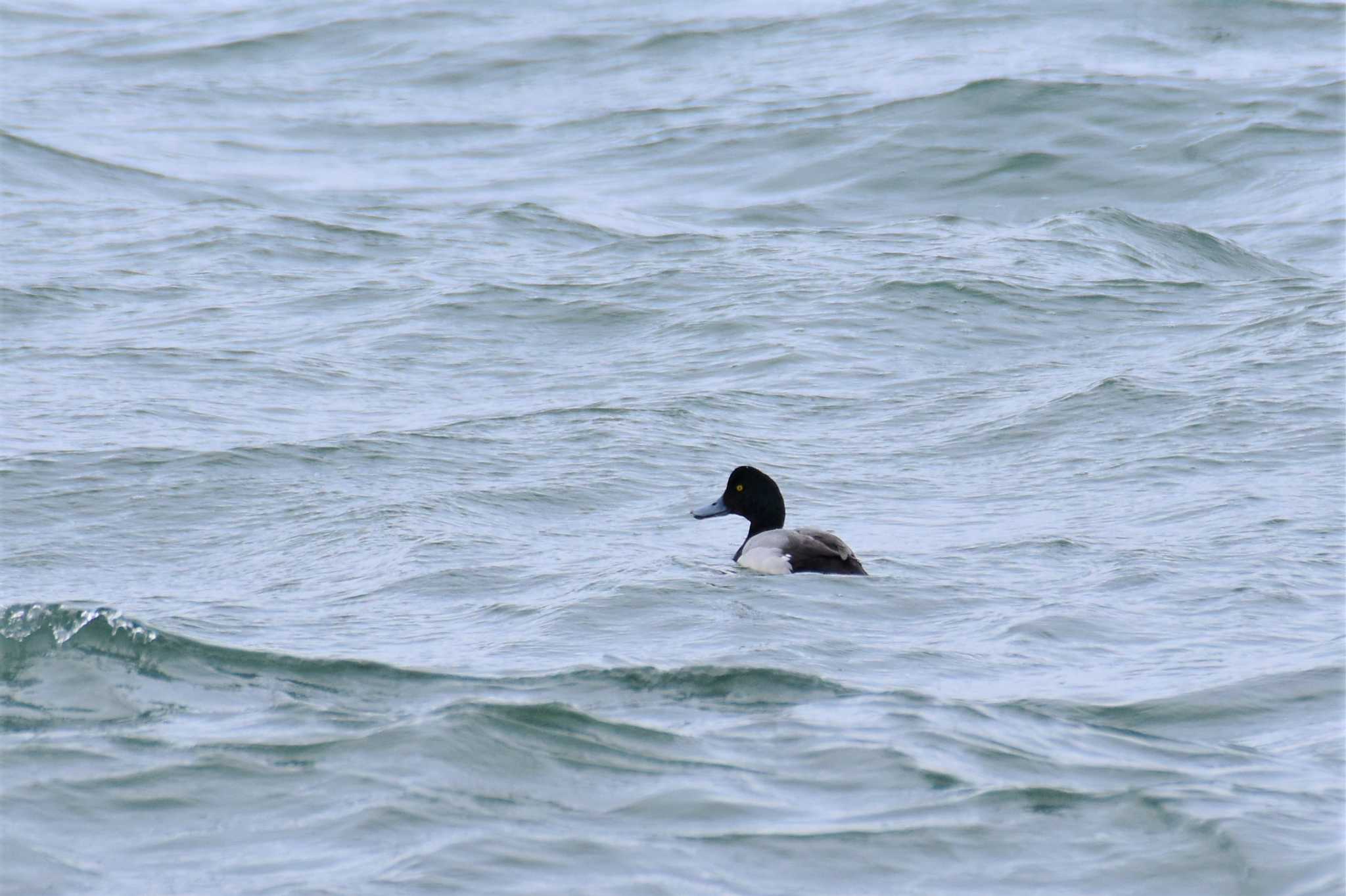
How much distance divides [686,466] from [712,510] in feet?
3.15

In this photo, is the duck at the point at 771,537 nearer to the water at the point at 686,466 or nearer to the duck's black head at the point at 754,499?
the duck's black head at the point at 754,499

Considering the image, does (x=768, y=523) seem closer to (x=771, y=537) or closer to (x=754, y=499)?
→ (x=754, y=499)

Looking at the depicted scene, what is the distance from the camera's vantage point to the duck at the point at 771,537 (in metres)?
8.34

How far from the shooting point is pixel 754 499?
9.18m

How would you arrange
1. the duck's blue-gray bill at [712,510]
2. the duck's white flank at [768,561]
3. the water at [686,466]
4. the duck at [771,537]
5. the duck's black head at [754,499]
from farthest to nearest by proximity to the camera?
the duck's blue-gray bill at [712,510]
the duck's black head at [754,499]
the duck's white flank at [768,561]
the duck at [771,537]
the water at [686,466]

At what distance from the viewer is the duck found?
8336 millimetres

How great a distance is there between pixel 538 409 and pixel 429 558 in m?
2.67

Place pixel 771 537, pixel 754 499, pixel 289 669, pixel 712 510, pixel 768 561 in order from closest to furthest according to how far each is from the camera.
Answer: pixel 289 669 < pixel 768 561 < pixel 771 537 < pixel 754 499 < pixel 712 510

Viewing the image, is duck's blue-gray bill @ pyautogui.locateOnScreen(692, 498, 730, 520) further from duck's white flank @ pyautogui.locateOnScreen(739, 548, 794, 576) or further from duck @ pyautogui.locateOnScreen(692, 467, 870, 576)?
duck's white flank @ pyautogui.locateOnScreen(739, 548, 794, 576)

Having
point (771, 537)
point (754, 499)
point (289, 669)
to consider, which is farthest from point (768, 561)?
point (289, 669)

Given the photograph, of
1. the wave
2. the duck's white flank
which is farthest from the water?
the duck's white flank

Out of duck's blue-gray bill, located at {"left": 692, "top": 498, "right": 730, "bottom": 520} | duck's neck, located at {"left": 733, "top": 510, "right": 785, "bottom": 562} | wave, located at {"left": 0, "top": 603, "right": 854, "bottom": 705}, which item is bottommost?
duck's neck, located at {"left": 733, "top": 510, "right": 785, "bottom": 562}

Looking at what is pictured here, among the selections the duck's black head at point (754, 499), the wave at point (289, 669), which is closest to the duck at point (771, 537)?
the duck's black head at point (754, 499)

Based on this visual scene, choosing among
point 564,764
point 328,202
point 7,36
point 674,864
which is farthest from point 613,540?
point 7,36
